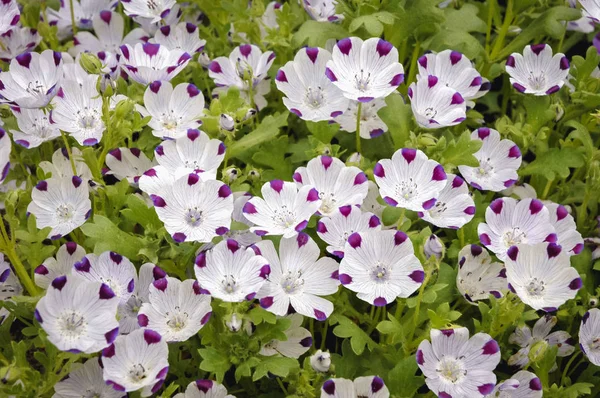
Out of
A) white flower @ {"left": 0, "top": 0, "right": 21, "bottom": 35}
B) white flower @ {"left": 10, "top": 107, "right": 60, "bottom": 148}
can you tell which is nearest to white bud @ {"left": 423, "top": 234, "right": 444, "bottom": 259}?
white flower @ {"left": 10, "top": 107, "right": 60, "bottom": 148}

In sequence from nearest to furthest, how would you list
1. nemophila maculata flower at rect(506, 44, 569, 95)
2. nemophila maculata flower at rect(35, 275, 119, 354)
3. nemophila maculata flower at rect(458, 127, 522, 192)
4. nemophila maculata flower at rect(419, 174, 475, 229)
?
1. nemophila maculata flower at rect(35, 275, 119, 354)
2. nemophila maculata flower at rect(419, 174, 475, 229)
3. nemophila maculata flower at rect(458, 127, 522, 192)
4. nemophila maculata flower at rect(506, 44, 569, 95)

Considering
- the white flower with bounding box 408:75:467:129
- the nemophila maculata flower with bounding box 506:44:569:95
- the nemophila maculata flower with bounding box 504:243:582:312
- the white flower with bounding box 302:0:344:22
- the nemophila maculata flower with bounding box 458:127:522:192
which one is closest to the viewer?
the nemophila maculata flower with bounding box 504:243:582:312

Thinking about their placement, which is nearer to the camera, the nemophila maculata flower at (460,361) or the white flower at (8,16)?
the nemophila maculata flower at (460,361)

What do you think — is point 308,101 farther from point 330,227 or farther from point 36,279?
point 36,279

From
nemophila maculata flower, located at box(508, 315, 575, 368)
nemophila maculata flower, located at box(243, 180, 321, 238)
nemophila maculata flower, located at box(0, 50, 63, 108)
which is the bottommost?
nemophila maculata flower, located at box(508, 315, 575, 368)

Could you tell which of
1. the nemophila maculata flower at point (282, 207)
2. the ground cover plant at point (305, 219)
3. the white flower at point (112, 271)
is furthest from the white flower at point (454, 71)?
the white flower at point (112, 271)

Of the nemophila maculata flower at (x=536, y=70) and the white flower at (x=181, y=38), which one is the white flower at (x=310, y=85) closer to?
the white flower at (x=181, y=38)

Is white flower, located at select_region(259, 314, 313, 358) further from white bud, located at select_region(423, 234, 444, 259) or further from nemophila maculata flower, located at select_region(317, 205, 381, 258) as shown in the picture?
white bud, located at select_region(423, 234, 444, 259)

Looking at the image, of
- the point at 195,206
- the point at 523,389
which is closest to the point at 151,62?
the point at 195,206
